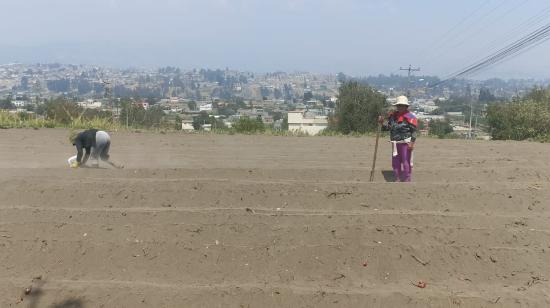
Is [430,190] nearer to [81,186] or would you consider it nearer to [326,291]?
[326,291]

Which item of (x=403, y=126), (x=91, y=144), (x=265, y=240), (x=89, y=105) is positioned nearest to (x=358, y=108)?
(x=89, y=105)

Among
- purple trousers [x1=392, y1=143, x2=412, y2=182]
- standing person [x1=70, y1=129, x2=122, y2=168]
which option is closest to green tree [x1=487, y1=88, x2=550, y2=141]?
purple trousers [x1=392, y1=143, x2=412, y2=182]

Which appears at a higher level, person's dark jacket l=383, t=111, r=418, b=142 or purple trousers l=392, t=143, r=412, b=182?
person's dark jacket l=383, t=111, r=418, b=142

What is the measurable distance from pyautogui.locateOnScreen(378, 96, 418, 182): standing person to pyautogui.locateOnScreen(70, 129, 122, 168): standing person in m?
4.90

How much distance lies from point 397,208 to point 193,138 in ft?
27.4

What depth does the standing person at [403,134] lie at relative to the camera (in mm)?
8477

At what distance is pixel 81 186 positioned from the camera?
708cm

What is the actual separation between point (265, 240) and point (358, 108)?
62.8 feet

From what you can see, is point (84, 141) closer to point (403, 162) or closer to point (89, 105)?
point (403, 162)

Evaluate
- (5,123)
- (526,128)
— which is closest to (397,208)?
(5,123)

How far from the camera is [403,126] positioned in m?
8.52

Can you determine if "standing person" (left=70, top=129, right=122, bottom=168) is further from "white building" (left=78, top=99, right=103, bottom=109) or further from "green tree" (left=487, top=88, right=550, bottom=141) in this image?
"green tree" (left=487, top=88, right=550, bottom=141)

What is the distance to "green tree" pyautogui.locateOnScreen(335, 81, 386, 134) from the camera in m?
23.8

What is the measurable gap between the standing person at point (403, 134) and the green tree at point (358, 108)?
14.7 metres
